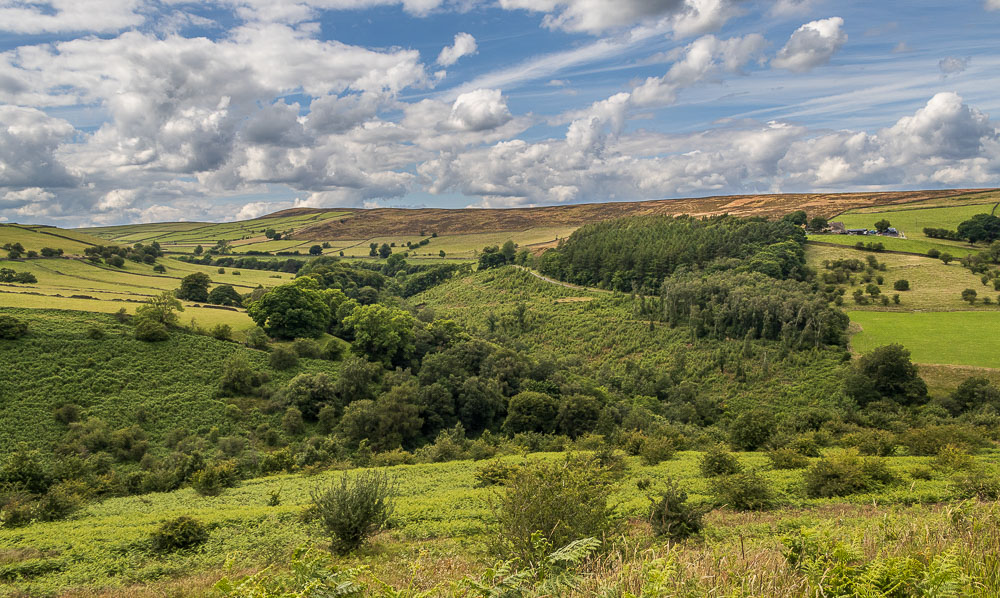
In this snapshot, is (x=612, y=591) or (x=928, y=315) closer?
(x=612, y=591)

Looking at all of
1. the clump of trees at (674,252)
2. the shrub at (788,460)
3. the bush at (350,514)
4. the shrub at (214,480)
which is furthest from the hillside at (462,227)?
the bush at (350,514)

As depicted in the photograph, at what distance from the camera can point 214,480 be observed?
22812 millimetres

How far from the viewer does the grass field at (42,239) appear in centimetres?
8600

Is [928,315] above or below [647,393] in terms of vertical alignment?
above

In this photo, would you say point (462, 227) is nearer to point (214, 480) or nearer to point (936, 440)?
point (214, 480)

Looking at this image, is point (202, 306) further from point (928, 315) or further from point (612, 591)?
point (928, 315)

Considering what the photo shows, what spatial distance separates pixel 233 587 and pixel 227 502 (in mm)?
19334

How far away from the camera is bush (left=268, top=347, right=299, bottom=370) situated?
47.0 m

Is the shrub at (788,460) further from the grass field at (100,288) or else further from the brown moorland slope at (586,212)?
the brown moorland slope at (586,212)

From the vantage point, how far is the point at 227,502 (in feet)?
66.1

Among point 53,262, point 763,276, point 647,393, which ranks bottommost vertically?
point 647,393

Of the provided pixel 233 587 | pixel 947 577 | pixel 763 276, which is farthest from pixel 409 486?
pixel 763 276

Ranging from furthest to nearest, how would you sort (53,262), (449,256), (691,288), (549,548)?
(449,256) < (53,262) < (691,288) < (549,548)

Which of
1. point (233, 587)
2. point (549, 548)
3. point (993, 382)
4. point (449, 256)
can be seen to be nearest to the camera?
point (233, 587)
